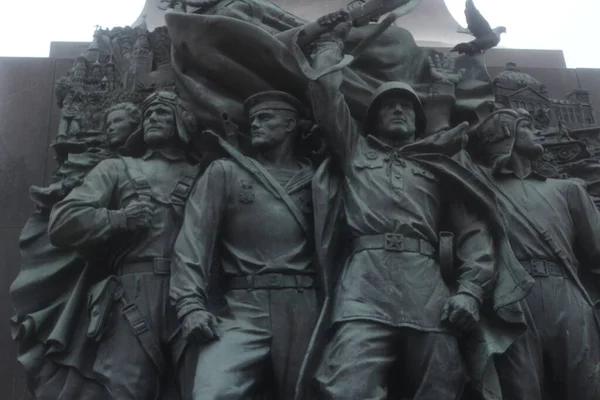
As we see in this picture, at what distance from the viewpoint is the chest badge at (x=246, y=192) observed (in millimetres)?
8203

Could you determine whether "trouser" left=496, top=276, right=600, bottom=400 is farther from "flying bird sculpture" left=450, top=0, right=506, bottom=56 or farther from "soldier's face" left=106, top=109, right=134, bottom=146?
"soldier's face" left=106, top=109, right=134, bottom=146

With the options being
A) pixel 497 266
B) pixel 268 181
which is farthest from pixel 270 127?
pixel 497 266

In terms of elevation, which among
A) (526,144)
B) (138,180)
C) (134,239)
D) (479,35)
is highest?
(479,35)

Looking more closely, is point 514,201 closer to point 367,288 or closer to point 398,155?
point 398,155

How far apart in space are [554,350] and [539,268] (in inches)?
30.3

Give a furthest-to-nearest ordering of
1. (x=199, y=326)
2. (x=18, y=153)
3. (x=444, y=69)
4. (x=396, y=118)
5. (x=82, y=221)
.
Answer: (x=18, y=153) < (x=444, y=69) < (x=396, y=118) < (x=82, y=221) < (x=199, y=326)

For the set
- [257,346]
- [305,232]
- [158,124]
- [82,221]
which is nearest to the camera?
[257,346]

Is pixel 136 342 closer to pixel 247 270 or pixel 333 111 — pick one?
pixel 247 270

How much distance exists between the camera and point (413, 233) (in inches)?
313

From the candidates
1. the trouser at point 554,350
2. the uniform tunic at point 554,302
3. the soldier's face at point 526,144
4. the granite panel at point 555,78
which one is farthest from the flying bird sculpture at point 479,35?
the trouser at point 554,350

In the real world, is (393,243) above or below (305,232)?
below

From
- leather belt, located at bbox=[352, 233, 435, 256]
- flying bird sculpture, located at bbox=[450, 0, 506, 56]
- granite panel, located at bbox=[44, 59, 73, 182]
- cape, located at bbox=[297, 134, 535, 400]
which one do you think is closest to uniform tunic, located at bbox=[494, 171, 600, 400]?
cape, located at bbox=[297, 134, 535, 400]

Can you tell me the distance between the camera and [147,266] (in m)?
8.21

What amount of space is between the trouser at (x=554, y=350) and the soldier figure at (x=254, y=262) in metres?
1.84
